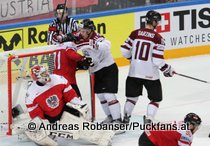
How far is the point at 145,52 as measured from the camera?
21.8ft

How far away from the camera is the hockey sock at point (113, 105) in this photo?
267 inches

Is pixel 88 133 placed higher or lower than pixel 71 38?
lower

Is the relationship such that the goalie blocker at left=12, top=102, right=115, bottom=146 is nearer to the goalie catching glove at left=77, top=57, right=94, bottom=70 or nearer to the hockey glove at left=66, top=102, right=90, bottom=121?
the hockey glove at left=66, top=102, right=90, bottom=121

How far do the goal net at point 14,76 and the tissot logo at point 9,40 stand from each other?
2.22 metres

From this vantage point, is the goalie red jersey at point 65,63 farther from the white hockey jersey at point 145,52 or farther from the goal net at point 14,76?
the white hockey jersey at point 145,52

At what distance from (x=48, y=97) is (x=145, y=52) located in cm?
100

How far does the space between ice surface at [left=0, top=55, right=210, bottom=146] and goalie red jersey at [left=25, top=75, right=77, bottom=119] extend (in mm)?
369

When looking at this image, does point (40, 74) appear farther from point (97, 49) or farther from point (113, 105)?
point (113, 105)

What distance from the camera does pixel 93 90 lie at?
276 inches

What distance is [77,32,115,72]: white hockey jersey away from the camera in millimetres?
6688

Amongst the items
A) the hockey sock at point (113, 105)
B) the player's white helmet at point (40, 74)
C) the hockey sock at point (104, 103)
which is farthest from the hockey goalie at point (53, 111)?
the hockey sock at point (104, 103)

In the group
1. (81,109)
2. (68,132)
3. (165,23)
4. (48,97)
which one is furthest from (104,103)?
(165,23)

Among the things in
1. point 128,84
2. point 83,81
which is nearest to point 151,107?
point 128,84

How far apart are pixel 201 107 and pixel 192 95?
506 mm
